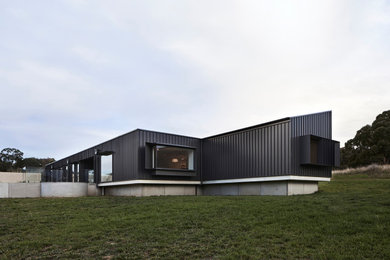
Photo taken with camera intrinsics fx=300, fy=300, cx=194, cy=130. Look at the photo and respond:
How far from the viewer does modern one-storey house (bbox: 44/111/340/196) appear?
14.2 m

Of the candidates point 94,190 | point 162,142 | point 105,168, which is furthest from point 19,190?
point 162,142

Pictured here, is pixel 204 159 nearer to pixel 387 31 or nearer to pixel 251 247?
pixel 387 31

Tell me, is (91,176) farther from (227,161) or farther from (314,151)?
(314,151)

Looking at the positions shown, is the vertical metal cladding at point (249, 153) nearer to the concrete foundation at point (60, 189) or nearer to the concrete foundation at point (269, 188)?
the concrete foundation at point (269, 188)

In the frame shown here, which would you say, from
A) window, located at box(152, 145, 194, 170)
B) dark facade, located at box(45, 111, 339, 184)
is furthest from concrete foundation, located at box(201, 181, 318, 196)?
window, located at box(152, 145, 194, 170)

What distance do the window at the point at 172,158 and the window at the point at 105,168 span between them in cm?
442

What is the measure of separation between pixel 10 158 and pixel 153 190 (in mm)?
43217

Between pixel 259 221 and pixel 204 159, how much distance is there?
1165 centimetres

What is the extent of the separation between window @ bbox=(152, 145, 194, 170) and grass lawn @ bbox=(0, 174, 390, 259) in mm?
7147

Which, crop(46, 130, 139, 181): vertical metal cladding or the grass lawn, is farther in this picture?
crop(46, 130, 139, 181): vertical metal cladding

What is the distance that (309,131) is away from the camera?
49.0 feet

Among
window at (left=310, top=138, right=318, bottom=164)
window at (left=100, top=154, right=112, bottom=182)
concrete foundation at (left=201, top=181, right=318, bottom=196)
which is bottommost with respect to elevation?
concrete foundation at (left=201, top=181, right=318, bottom=196)

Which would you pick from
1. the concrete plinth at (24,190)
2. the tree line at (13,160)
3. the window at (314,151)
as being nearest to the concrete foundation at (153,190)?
the concrete plinth at (24,190)

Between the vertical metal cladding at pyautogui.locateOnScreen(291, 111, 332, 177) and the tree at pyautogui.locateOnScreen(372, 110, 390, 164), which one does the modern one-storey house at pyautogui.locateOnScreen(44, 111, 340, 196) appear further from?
the tree at pyautogui.locateOnScreen(372, 110, 390, 164)
